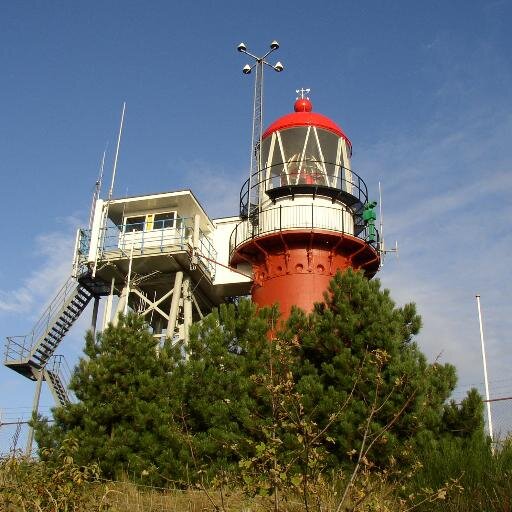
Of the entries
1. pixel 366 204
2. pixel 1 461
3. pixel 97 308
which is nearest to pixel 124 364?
pixel 1 461

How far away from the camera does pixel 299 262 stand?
2642 centimetres

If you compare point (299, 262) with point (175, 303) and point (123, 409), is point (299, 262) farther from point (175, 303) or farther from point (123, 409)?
point (123, 409)

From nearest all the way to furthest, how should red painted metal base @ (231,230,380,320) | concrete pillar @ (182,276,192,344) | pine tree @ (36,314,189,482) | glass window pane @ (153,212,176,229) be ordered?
1. pine tree @ (36,314,189,482)
2. red painted metal base @ (231,230,380,320)
3. concrete pillar @ (182,276,192,344)
4. glass window pane @ (153,212,176,229)

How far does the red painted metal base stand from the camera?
25797 millimetres

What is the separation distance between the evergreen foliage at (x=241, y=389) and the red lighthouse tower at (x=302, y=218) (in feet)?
22.7

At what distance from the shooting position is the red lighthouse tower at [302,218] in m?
26.3

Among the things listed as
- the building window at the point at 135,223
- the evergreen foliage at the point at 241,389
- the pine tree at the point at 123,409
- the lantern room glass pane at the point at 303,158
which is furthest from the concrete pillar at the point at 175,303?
the evergreen foliage at the point at 241,389

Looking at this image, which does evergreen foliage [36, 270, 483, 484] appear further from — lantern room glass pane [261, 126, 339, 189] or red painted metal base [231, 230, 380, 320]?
lantern room glass pane [261, 126, 339, 189]

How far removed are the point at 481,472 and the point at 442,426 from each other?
19.0 ft

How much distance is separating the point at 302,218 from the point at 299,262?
1.91 metres

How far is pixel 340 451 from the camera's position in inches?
608

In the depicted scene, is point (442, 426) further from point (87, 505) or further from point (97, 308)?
point (97, 308)

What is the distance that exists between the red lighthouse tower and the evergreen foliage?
22.7 feet

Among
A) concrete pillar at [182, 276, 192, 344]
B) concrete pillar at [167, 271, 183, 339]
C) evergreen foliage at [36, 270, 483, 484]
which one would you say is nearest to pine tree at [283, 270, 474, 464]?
evergreen foliage at [36, 270, 483, 484]
